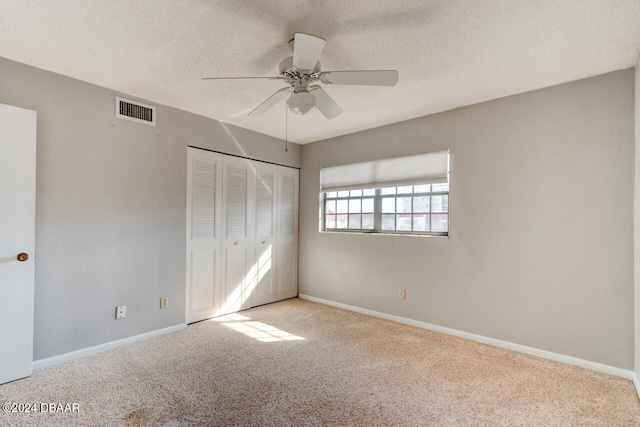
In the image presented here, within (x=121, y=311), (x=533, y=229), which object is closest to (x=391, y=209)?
(x=533, y=229)

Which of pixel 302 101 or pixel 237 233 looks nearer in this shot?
pixel 302 101

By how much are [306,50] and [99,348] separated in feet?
10.0

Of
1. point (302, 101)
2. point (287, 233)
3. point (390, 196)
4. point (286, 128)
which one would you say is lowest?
point (287, 233)

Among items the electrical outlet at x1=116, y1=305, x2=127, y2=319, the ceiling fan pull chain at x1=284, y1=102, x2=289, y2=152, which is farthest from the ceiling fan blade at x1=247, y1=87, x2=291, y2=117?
the electrical outlet at x1=116, y1=305, x2=127, y2=319

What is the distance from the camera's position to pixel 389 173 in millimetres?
4023

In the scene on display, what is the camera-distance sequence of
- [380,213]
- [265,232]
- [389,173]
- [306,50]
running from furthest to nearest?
1. [265,232]
2. [380,213]
3. [389,173]
4. [306,50]

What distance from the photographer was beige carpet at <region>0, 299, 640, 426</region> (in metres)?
1.96

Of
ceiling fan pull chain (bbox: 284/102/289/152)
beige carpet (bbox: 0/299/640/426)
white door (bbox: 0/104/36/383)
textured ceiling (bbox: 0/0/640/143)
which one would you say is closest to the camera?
textured ceiling (bbox: 0/0/640/143)

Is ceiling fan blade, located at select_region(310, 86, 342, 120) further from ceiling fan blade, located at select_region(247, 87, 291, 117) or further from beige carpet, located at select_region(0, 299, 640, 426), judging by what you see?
beige carpet, located at select_region(0, 299, 640, 426)

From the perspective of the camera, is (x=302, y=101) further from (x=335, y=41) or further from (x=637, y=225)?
(x=637, y=225)

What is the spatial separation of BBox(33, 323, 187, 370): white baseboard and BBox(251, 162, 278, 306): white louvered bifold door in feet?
3.97

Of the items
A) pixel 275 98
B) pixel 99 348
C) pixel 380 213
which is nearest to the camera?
pixel 275 98

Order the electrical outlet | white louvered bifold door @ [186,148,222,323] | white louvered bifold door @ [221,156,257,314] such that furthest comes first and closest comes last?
white louvered bifold door @ [221,156,257,314]
white louvered bifold door @ [186,148,222,323]
the electrical outlet

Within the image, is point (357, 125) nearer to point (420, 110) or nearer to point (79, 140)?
point (420, 110)
